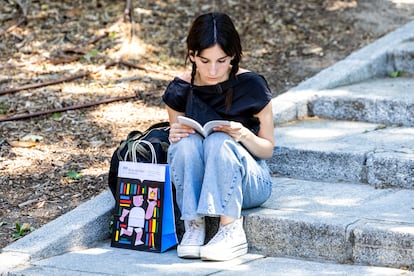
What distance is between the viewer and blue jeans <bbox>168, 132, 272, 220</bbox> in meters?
4.47

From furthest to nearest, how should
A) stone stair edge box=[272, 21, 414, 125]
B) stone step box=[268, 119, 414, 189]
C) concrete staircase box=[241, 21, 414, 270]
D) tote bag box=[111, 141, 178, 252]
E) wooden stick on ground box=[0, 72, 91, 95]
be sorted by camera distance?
1. wooden stick on ground box=[0, 72, 91, 95]
2. stone stair edge box=[272, 21, 414, 125]
3. stone step box=[268, 119, 414, 189]
4. tote bag box=[111, 141, 178, 252]
5. concrete staircase box=[241, 21, 414, 270]

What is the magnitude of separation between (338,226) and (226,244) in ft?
1.90

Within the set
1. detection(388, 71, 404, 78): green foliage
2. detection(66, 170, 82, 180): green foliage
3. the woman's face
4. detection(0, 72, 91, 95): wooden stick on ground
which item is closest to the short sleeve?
the woman's face

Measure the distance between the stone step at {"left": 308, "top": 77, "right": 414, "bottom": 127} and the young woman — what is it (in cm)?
141

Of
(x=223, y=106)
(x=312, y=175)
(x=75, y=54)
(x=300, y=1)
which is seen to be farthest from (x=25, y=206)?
(x=300, y=1)

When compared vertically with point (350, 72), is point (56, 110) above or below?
below

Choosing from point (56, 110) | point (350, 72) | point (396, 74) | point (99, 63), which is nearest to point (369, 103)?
point (350, 72)

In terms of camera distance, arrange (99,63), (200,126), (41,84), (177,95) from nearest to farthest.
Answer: (200,126) → (177,95) → (41,84) → (99,63)

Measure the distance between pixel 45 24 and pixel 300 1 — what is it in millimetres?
2587

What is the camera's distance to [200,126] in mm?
4547

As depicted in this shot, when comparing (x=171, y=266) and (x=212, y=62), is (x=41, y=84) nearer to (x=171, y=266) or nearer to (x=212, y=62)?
(x=212, y=62)

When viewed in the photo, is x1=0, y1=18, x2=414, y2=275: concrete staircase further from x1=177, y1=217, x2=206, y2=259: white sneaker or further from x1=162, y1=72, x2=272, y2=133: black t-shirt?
x1=162, y1=72, x2=272, y2=133: black t-shirt

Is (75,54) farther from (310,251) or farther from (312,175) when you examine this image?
(310,251)

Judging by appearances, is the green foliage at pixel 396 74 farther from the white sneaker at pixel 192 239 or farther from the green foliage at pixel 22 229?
the green foliage at pixel 22 229
